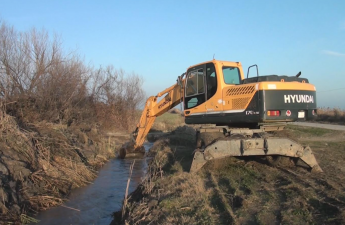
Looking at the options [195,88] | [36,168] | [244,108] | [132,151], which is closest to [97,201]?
[36,168]

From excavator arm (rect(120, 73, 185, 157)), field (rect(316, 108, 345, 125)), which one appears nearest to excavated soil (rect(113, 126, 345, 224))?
excavator arm (rect(120, 73, 185, 157))

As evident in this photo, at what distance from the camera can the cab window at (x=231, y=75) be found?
380 inches

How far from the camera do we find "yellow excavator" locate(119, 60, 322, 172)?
8.24m

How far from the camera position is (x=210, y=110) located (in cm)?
956

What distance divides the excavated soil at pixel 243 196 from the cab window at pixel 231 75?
6.77ft

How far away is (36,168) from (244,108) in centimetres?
620

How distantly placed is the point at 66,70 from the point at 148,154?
21.2ft

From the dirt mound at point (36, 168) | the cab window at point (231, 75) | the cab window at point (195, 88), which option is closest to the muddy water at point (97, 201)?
the dirt mound at point (36, 168)

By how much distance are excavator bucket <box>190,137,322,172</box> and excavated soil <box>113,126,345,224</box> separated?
44 cm

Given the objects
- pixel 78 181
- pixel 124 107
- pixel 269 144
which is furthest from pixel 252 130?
pixel 124 107

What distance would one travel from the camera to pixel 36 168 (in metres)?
9.95

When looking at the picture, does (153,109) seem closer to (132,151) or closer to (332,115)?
(132,151)

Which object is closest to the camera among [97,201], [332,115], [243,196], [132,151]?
[243,196]

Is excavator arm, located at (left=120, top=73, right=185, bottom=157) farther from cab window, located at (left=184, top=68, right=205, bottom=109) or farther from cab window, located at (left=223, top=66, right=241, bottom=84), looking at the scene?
Result: cab window, located at (left=223, top=66, right=241, bottom=84)
